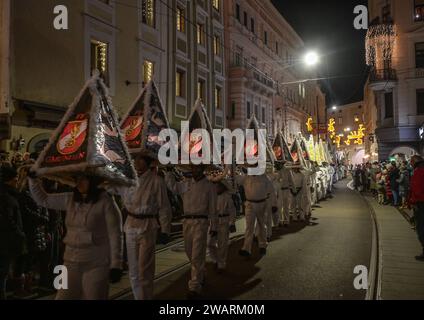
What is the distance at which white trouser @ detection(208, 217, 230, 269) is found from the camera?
845cm

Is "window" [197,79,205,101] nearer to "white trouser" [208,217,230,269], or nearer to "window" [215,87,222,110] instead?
"window" [215,87,222,110]

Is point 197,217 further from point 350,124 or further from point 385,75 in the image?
point 350,124

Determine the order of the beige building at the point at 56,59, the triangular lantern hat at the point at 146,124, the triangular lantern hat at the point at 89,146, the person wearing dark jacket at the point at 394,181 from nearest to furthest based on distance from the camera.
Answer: the triangular lantern hat at the point at 89,146, the triangular lantern hat at the point at 146,124, the beige building at the point at 56,59, the person wearing dark jacket at the point at 394,181

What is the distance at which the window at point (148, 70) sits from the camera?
19.9 metres

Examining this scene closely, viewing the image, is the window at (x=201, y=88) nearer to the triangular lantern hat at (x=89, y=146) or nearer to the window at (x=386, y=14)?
the window at (x=386, y=14)

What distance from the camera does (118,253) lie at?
14.9 ft

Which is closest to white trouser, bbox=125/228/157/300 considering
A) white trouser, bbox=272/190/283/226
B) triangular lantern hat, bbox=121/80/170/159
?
triangular lantern hat, bbox=121/80/170/159

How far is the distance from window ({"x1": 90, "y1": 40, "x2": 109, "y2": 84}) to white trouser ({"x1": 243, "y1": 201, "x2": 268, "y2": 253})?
9.29 metres

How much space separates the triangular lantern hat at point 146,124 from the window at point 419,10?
3388 cm

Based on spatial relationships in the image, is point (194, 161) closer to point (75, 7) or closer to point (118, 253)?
point (118, 253)

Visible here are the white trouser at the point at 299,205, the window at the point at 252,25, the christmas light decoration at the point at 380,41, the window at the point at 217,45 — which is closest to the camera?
the white trouser at the point at 299,205

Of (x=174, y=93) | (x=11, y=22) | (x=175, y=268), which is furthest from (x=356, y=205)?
(x=11, y=22)

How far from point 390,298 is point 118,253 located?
13.6ft

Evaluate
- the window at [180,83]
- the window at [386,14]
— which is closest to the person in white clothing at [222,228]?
the window at [180,83]
